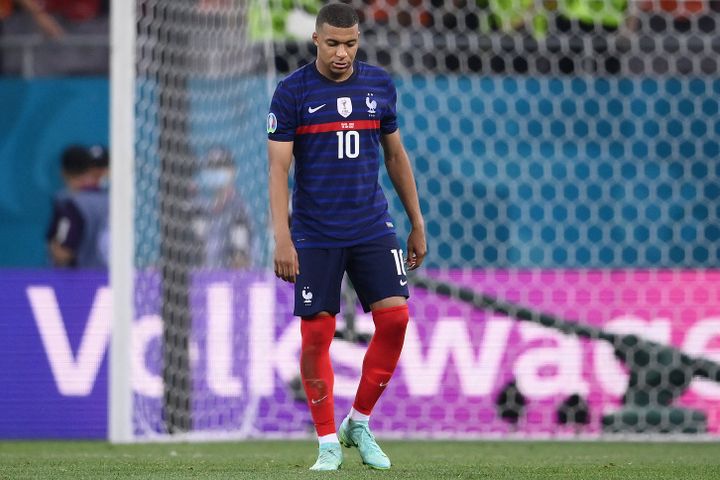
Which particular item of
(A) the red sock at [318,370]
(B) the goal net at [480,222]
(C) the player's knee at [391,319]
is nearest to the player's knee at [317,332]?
(A) the red sock at [318,370]

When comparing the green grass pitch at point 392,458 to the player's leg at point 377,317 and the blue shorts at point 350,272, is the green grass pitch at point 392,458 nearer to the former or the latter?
the player's leg at point 377,317

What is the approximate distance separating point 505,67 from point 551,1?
46cm

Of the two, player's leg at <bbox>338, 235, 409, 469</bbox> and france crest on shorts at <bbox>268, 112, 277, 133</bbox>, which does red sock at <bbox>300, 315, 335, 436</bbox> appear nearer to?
player's leg at <bbox>338, 235, 409, 469</bbox>

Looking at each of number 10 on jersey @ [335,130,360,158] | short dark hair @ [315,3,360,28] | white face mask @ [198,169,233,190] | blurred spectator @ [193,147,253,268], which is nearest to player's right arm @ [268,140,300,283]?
number 10 on jersey @ [335,130,360,158]

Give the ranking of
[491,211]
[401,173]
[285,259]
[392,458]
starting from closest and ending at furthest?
1. [285,259]
2. [401,173]
3. [392,458]
4. [491,211]

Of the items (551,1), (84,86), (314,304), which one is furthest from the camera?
(84,86)

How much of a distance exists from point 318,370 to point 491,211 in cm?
320

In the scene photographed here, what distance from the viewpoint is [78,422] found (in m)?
7.96

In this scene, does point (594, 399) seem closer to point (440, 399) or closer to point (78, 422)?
point (440, 399)

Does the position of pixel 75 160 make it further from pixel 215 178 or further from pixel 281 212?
pixel 281 212

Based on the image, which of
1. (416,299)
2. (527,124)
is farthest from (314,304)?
(527,124)

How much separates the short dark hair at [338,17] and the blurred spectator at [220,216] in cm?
319

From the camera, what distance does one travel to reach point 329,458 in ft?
16.4

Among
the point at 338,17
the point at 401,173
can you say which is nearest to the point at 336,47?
the point at 338,17
